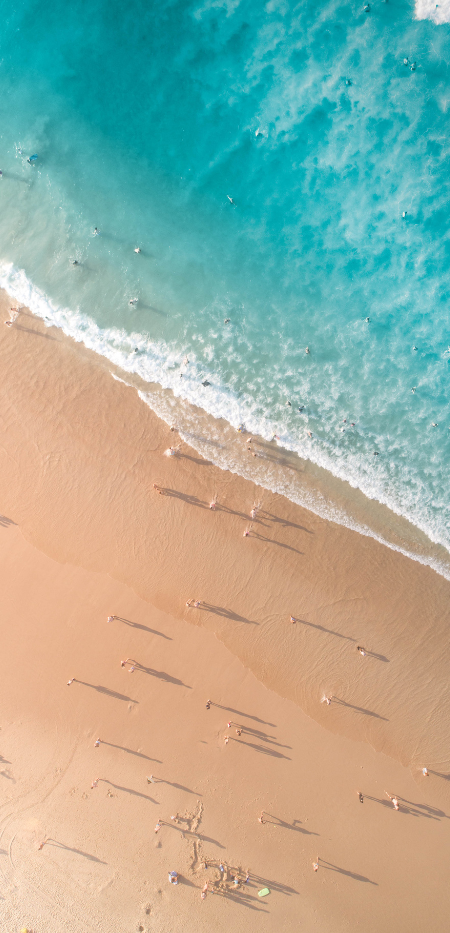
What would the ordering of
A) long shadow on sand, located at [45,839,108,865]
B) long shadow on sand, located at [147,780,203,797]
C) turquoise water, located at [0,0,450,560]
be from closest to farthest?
1. long shadow on sand, located at [45,839,108,865]
2. long shadow on sand, located at [147,780,203,797]
3. turquoise water, located at [0,0,450,560]

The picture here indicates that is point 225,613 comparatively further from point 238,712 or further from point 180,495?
point 180,495

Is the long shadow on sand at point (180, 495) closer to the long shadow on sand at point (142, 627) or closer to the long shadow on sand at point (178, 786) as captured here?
the long shadow on sand at point (142, 627)

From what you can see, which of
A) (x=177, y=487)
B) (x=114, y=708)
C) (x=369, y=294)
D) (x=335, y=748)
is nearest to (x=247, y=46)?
(x=369, y=294)

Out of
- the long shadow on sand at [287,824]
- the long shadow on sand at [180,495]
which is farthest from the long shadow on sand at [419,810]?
→ the long shadow on sand at [180,495]

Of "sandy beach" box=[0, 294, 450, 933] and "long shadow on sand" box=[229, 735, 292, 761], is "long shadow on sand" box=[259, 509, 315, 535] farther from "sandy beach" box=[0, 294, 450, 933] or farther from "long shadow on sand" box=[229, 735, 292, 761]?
"long shadow on sand" box=[229, 735, 292, 761]

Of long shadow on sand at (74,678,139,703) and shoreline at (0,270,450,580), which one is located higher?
shoreline at (0,270,450,580)

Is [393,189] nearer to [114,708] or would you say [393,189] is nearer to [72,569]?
[72,569]

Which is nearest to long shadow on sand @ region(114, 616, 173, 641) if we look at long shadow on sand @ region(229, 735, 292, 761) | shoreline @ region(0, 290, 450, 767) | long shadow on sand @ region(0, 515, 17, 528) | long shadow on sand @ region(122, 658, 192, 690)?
shoreline @ region(0, 290, 450, 767)
